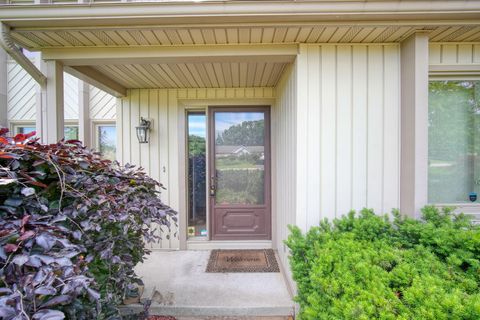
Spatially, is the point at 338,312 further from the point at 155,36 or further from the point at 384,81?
the point at 155,36

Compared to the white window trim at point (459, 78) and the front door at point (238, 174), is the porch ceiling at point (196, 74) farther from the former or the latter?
the white window trim at point (459, 78)

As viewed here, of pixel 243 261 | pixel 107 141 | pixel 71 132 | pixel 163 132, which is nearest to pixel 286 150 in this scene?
pixel 243 261

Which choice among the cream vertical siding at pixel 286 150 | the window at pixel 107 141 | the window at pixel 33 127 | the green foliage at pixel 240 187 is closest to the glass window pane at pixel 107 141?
the window at pixel 107 141

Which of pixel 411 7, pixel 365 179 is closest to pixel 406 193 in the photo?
pixel 365 179

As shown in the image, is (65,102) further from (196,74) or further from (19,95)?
(196,74)

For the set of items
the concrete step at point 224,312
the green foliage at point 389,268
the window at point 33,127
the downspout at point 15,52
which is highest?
the downspout at point 15,52

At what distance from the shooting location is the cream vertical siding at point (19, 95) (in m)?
4.37

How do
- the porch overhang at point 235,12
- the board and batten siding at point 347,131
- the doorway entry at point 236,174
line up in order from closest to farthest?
the porch overhang at point 235,12 → the board and batten siding at point 347,131 → the doorway entry at point 236,174

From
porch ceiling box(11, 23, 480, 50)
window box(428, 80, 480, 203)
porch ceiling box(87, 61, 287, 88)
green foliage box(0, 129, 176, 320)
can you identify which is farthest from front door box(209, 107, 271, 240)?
window box(428, 80, 480, 203)

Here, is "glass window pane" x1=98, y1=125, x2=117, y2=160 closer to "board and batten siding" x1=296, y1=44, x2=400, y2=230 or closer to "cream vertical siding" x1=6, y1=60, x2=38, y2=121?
"cream vertical siding" x1=6, y1=60, x2=38, y2=121

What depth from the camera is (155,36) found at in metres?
2.07

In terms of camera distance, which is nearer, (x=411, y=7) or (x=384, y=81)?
(x=411, y=7)

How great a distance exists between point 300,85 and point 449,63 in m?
1.44

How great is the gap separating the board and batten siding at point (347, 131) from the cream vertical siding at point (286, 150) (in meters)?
0.15
